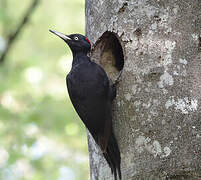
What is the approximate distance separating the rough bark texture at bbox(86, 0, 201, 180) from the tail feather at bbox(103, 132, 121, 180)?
54mm

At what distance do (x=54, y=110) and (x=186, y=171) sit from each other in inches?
148

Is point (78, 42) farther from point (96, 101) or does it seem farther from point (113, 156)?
point (113, 156)

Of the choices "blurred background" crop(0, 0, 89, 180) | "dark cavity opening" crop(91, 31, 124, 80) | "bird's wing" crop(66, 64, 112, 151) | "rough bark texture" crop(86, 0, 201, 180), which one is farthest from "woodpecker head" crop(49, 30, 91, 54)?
"blurred background" crop(0, 0, 89, 180)

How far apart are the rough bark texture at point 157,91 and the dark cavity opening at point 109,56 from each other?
0.28 metres

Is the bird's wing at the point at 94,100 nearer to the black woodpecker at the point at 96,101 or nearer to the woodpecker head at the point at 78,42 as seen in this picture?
the black woodpecker at the point at 96,101

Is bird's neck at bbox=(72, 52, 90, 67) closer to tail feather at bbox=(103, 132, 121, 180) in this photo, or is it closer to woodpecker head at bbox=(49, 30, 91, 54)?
woodpecker head at bbox=(49, 30, 91, 54)

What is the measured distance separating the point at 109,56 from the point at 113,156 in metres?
1.17

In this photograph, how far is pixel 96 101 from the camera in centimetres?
376

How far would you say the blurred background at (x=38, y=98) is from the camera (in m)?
6.16

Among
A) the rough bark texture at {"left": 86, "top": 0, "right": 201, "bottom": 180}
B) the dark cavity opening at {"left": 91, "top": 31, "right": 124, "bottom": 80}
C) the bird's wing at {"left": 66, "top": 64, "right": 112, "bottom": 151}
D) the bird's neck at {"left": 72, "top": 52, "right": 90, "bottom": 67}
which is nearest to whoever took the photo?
the rough bark texture at {"left": 86, "top": 0, "right": 201, "bottom": 180}

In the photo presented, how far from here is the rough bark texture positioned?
2.91m

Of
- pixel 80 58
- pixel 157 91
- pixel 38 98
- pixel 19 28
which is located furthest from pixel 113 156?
pixel 19 28

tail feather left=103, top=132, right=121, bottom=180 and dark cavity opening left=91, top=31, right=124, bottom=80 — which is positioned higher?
dark cavity opening left=91, top=31, right=124, bottom=80

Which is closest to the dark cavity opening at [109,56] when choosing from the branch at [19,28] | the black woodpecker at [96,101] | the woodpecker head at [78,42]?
the black woodpecker at [96,101]
